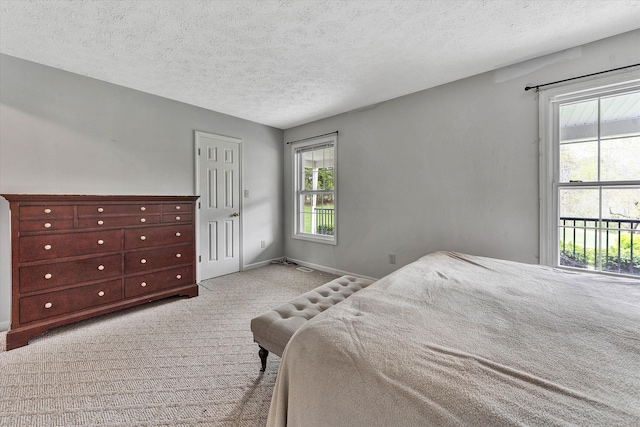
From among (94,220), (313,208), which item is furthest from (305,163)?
(94,220)

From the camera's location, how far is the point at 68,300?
2129 mm

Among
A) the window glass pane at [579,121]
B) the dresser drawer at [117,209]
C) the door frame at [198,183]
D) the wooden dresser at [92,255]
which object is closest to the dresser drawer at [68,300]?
the wooden dresser at [92,255]

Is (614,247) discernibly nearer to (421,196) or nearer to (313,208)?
(421,196)

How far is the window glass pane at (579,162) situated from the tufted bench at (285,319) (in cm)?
212

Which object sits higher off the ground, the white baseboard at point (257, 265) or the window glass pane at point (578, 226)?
the window glass pane at point (578, 226)

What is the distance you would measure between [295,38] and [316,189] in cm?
240

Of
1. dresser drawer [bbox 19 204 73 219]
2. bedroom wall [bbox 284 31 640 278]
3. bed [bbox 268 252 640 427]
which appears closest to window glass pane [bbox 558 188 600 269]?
bedroom wall [bbox 284 31 640 278]

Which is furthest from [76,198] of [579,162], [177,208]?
[579,162]

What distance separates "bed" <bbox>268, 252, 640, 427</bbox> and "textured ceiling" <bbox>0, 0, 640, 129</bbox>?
1.82 meters

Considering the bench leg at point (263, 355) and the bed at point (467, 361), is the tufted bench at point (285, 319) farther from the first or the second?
the bed at point (467, 361)

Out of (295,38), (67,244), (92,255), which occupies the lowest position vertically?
(92,255)

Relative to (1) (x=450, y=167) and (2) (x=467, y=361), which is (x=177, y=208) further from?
(1) (x=450, y=167)

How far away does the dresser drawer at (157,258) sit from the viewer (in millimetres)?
2480

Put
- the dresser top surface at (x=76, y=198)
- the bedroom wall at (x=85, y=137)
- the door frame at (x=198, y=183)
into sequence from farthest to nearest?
the door frame at (x=198, y=183)
the bedroom wall at (x=85, y=137)
the dresser top surface at (x=76, y=198)
